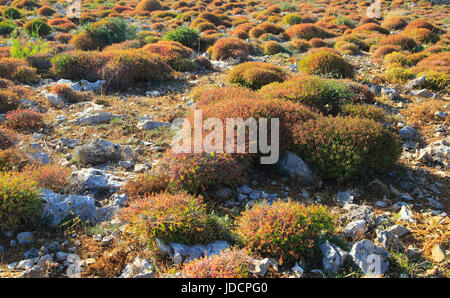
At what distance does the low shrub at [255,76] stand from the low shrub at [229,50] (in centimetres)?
355

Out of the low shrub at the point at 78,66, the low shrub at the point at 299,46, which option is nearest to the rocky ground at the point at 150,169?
the low shrub at the point at 78,66

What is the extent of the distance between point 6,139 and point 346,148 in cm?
629

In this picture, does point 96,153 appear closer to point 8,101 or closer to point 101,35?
point 8,101

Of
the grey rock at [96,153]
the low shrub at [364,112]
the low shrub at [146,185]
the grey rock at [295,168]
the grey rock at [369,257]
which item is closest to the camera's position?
the grey rock at [369,257]

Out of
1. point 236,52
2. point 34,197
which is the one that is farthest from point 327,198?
point 236,52

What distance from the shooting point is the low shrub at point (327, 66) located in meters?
11.2

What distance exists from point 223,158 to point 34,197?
2.76 meters

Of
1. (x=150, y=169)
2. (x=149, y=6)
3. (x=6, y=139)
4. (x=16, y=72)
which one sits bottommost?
(x=150, y=169)

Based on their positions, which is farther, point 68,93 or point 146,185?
point 68,93

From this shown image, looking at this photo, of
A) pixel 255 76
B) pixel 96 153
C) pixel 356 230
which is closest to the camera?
pixel 356 230

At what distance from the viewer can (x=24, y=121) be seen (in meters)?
7.32

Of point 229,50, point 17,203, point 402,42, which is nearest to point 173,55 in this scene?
point 229,50

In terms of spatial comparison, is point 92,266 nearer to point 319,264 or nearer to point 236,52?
point 319,264

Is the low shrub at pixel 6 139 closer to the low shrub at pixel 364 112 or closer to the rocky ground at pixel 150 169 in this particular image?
the rocky ground at pixel 150 169
